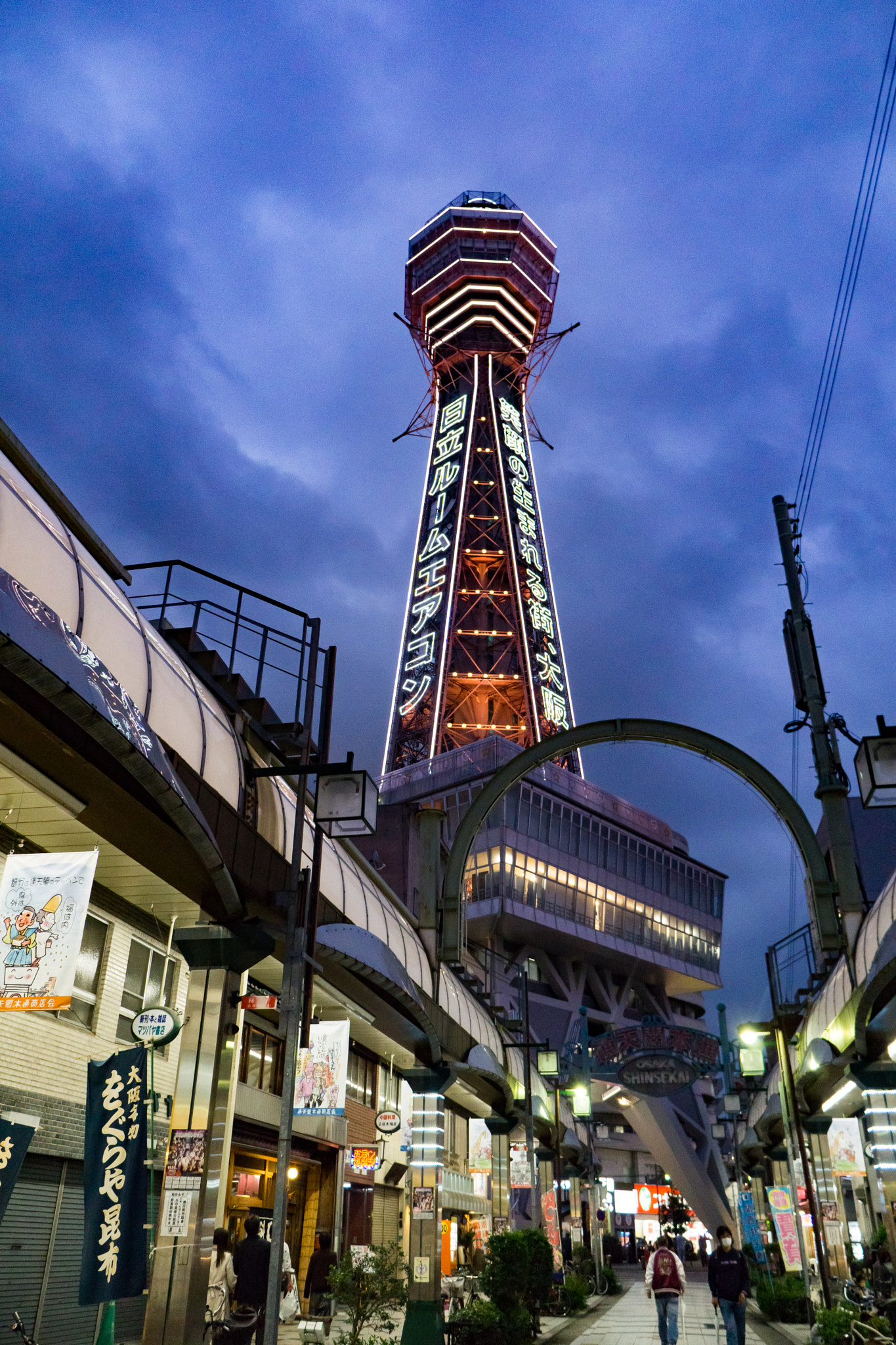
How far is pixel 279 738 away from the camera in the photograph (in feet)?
54.0

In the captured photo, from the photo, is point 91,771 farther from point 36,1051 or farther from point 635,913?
point 635,913

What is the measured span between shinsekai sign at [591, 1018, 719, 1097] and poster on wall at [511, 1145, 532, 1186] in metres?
16.0

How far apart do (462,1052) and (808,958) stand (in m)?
15.1

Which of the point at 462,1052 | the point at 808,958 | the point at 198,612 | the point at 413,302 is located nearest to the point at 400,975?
the point at 198,612

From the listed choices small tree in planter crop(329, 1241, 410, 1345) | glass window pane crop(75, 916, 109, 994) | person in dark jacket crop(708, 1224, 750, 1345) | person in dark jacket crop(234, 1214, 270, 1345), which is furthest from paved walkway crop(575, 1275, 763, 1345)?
glass window pane crop(75, 916, 109, 994)

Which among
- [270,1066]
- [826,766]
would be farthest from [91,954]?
[826,766]

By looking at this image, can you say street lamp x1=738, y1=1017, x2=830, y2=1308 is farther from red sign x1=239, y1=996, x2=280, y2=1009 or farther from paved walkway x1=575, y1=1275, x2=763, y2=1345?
red sign x1=239, y1=996, x2=280, y2=1009

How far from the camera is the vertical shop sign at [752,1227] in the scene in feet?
127

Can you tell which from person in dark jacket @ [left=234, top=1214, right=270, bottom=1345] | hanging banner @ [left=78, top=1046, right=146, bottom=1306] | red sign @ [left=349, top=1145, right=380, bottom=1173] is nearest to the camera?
hanging banner @ [left=78, top=1046, right=146, bottom=1306]

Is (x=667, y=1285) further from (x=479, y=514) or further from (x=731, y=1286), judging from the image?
(x=479, y=514)

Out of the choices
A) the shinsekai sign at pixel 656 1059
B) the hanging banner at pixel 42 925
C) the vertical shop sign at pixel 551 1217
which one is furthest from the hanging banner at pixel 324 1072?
Result: the shinsekai sign at pixel 656 1059

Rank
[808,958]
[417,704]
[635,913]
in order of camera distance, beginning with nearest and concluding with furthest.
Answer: [808,958] → [635,913] → [417,704]

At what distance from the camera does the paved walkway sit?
813 inches

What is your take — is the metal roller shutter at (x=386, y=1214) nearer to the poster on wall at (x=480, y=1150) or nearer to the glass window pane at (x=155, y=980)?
the poster on wall at (x=480, y=1150)
